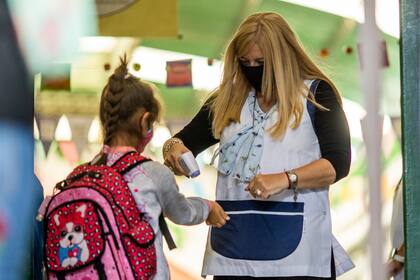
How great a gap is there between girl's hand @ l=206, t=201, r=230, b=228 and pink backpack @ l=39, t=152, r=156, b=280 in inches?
9.6

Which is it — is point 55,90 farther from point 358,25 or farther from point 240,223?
point 240,223

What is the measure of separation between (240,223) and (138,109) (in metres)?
0.49

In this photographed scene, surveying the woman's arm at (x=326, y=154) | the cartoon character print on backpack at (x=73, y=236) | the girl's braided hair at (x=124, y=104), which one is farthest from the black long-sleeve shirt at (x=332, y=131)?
the cartoon character print on backpack at (x=73, y=236)

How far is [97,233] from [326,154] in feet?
2.46

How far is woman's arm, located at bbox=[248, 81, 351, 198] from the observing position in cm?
304

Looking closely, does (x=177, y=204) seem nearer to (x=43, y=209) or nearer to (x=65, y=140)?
(x=43, y=209)

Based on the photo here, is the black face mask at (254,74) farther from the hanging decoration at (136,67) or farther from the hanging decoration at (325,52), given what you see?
the hanging decoration at (325,52)

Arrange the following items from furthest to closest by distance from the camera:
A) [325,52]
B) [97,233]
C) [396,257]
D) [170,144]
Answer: [325,52] < [396,257] < [170,144] < [97,233]

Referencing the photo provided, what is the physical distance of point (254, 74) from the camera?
3230 mm

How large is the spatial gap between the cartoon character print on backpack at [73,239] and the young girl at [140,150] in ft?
0.63

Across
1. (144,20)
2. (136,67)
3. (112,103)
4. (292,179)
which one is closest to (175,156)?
(112,103)

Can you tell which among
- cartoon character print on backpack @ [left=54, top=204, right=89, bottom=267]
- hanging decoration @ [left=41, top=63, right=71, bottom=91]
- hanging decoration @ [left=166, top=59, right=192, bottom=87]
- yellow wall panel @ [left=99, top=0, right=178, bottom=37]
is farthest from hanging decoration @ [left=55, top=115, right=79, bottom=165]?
cartoon character print on backpack @ [left=54, top=204, right=89, bottom=267]

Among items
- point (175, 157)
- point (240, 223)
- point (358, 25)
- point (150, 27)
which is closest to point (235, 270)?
point (240, 223)

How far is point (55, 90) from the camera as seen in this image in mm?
4844
